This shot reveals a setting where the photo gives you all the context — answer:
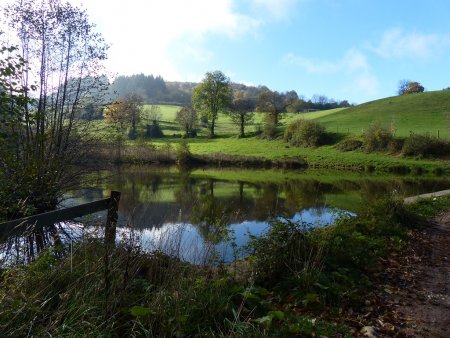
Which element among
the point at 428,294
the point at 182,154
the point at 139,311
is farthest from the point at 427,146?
the point at 139,311

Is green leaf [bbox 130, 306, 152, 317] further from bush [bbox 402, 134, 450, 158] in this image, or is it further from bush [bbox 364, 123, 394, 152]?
bush [bbox 364, 123, 394, 152]

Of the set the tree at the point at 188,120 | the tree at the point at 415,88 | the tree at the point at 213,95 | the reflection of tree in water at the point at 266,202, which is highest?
the tree at the point at 415,88

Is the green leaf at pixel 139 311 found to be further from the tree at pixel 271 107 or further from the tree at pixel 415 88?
the tree at pixel 415 88

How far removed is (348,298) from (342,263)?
4.46 feet

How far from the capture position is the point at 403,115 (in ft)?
236

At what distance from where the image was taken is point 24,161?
9.64 metres

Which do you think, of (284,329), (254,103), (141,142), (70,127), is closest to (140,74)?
(254,103)

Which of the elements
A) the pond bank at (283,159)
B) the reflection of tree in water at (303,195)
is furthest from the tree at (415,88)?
the reflection of tree in water at (303,195)

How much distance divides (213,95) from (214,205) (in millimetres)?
62565

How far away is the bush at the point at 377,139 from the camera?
55125mm

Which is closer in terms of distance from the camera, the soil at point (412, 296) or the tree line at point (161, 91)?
the soil at point (412, 296)

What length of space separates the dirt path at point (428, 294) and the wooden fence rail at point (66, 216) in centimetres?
507

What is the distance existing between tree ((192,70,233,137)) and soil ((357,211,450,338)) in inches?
2787

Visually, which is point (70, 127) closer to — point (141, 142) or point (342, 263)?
point (342, 263)
